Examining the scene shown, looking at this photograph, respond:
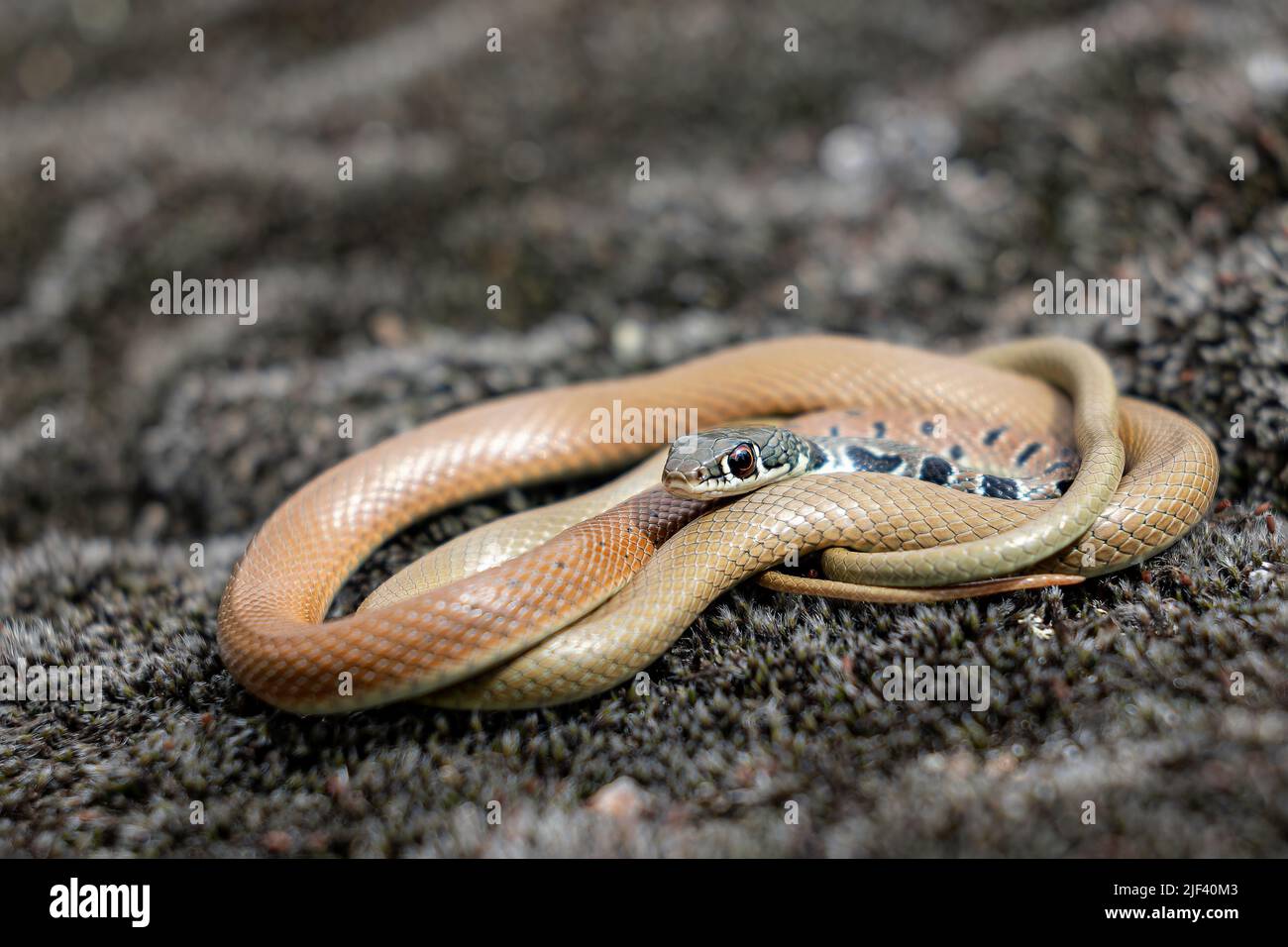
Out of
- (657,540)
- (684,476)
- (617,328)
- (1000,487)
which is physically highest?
(617,328)

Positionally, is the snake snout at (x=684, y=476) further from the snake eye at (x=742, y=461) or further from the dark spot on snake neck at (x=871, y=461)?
the dark spot on snake neck at (x=871, y=461)

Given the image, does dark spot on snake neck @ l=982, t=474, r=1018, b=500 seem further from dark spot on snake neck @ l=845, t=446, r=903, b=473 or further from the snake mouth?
the snake mouth

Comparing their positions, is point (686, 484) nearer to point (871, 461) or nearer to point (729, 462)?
point (729, 462)

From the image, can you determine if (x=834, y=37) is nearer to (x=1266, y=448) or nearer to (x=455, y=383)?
(x=455, y=383)

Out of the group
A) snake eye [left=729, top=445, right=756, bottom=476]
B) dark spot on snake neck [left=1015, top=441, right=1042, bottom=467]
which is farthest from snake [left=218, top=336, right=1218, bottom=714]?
snake eye [left=729, top=445, right=756, bottom=476]

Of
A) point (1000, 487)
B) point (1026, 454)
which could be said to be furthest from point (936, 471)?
point (1026, 454)

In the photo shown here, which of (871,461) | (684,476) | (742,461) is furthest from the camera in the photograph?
(871,461)

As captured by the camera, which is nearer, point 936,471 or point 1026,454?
point 936,471
